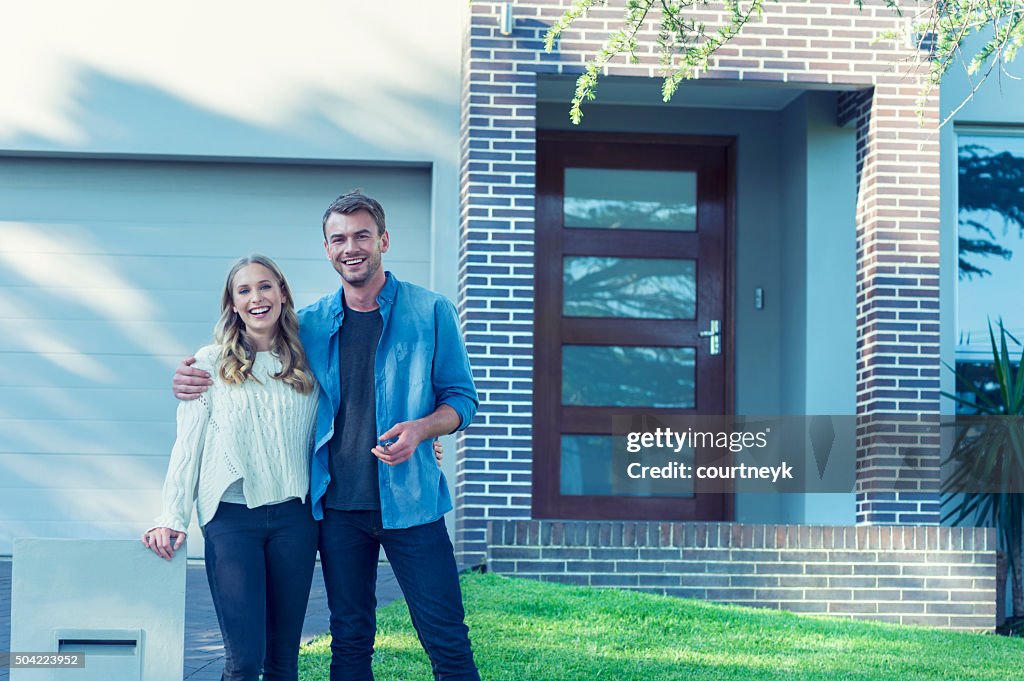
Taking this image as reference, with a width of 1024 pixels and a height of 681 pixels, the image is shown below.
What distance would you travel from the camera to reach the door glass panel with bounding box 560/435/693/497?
956 cm

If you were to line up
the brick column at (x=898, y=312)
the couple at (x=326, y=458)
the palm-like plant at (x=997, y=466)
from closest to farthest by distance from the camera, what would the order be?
the couple at (x=326, y=458) → the brick column at (x=898, y=312) → the palm-like plant at (x=997, y=466)

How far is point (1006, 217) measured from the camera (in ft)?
31.3

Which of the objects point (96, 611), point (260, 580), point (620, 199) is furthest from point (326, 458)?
point (620, 199)

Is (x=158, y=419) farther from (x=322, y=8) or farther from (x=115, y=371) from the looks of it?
(x=322, y=8)

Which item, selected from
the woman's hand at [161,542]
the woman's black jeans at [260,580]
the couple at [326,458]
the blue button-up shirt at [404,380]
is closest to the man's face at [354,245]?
the couple at [326,458]

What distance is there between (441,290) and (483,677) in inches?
149

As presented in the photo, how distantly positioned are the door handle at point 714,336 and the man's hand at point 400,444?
613cm

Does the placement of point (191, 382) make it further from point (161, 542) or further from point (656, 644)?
point (656, 644)

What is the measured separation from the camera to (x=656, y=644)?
5969mm

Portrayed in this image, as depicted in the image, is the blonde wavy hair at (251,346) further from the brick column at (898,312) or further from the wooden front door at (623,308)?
the wooden front door at (623,308)

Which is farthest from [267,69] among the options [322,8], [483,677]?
[483,677]

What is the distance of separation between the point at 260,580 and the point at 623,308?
20.3 feet

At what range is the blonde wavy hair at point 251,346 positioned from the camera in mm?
3904

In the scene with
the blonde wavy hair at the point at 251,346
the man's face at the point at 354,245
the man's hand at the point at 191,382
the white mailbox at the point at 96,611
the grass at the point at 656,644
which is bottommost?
the grass at the point at 656,644
